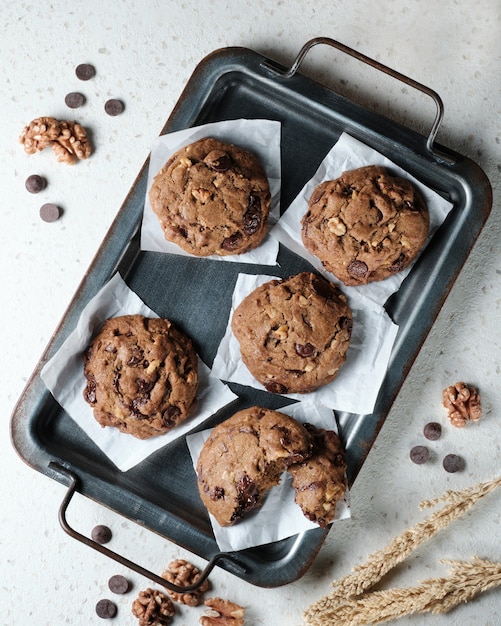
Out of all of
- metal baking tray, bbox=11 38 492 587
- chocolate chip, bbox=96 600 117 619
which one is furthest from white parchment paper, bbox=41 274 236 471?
chocolate chip, bbox=96 600 117 619

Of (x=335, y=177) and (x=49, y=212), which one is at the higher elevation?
(x=335, y=177)

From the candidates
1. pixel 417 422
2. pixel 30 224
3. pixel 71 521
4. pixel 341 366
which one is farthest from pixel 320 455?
pixel 30 224

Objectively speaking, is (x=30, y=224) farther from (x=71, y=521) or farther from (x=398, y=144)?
(x=398, y=144)

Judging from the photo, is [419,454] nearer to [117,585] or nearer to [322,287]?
[322,287]

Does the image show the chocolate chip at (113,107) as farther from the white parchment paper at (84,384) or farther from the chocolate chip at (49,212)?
the white parchment paper at (84,384)

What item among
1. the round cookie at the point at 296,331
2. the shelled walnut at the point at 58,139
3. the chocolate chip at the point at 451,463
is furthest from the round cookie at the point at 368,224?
the shelled walnut at the point at 58,139

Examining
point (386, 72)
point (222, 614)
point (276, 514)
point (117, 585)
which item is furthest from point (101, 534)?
point (386, 72)
